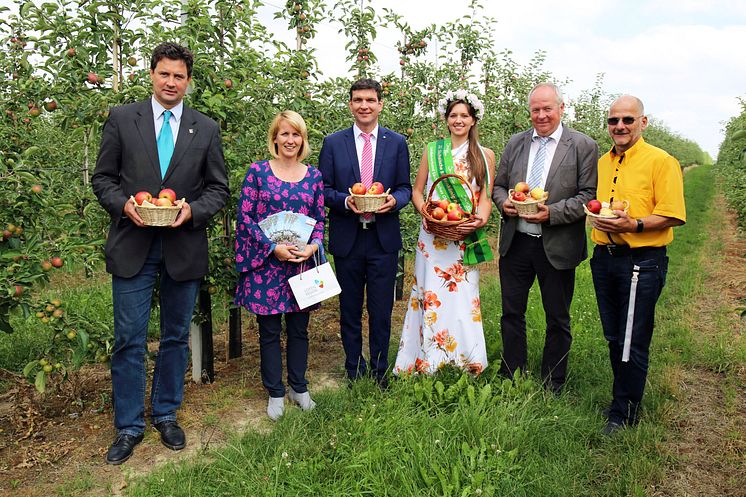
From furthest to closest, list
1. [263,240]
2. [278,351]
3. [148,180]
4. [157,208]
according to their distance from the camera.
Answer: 1. [278,351]
2. [263,240]
3. [148,180]
4. [157,208]

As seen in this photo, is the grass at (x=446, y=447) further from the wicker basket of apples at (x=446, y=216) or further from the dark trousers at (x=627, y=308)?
the wicker basket of apples at (x=446, y=216)

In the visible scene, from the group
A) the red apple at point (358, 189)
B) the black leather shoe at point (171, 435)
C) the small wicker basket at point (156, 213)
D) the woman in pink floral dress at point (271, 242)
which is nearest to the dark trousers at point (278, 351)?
the woman in pink floral dress at point (271, 242)

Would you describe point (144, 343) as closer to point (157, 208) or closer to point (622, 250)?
point (157, 208)

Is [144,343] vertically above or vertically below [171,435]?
above

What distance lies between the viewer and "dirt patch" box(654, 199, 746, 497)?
3.07m

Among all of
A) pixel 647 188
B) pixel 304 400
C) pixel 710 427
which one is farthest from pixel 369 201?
pixel 710 427

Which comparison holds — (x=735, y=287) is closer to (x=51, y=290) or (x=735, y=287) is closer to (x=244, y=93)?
(x=244, y=93)

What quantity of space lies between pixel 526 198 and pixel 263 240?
1.67 m

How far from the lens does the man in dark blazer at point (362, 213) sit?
12.5 ft

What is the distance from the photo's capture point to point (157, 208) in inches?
111

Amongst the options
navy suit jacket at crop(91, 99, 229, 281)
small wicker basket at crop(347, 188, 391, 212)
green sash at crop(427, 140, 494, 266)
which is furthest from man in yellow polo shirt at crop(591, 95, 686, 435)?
navy suit jacket at crop(91, 99, 229, 281)

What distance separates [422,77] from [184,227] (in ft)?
14.9

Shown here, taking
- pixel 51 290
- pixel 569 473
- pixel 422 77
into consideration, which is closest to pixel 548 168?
pixel 569 473

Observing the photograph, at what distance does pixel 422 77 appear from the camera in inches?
274
